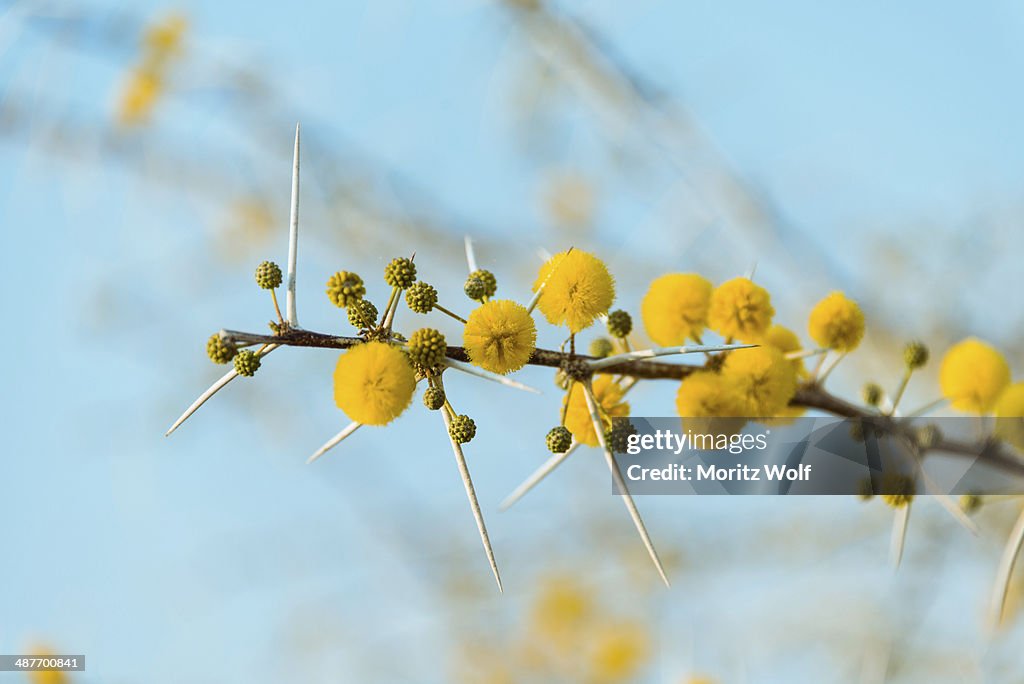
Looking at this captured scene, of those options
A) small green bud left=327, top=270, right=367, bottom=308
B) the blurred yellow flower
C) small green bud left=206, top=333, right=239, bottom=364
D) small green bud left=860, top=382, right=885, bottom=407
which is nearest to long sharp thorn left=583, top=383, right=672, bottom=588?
small green bud left=327, top=270, right=367, bottom=308

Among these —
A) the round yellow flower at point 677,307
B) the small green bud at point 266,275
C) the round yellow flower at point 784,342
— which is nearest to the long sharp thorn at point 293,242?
the small green bud at point 266,275

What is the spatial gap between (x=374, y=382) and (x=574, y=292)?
0.27 m

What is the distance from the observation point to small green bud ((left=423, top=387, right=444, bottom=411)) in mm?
803

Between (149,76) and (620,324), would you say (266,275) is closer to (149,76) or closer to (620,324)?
(620,324)

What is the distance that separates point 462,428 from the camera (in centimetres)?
82

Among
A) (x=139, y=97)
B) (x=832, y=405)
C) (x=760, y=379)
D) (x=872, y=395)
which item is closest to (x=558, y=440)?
(x=760, y=379)

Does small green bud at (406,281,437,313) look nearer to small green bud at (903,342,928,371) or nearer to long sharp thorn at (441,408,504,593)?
long sharp thorn at (441,408,504,593)

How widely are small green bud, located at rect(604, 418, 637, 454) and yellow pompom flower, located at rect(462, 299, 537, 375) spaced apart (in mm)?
188

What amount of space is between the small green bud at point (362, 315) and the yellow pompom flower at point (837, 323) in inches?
27.1

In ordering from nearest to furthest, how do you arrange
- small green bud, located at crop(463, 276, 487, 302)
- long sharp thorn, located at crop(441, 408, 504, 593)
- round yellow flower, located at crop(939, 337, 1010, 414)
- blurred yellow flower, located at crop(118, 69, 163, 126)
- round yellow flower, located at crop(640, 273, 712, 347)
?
long sharp thorn, located at crop(441, 408, 504, 593) < small green bud, located at crop(463, 276, 487, 302) < round yellow flower, located at crop(640, 273, 712, 347) < round yellow flower, located at crop(939, 337, 1010, 414) < blurred yellow flower, located at crop(118, 69, 163, 126)

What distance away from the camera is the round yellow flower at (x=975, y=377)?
1.21m

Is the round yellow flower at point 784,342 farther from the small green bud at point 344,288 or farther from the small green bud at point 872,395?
the small green bud at point 344,288

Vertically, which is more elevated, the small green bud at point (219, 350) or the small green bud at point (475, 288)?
the small green bud at point (475, 288)

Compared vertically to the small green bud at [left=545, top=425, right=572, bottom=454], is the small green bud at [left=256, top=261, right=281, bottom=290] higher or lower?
higher
